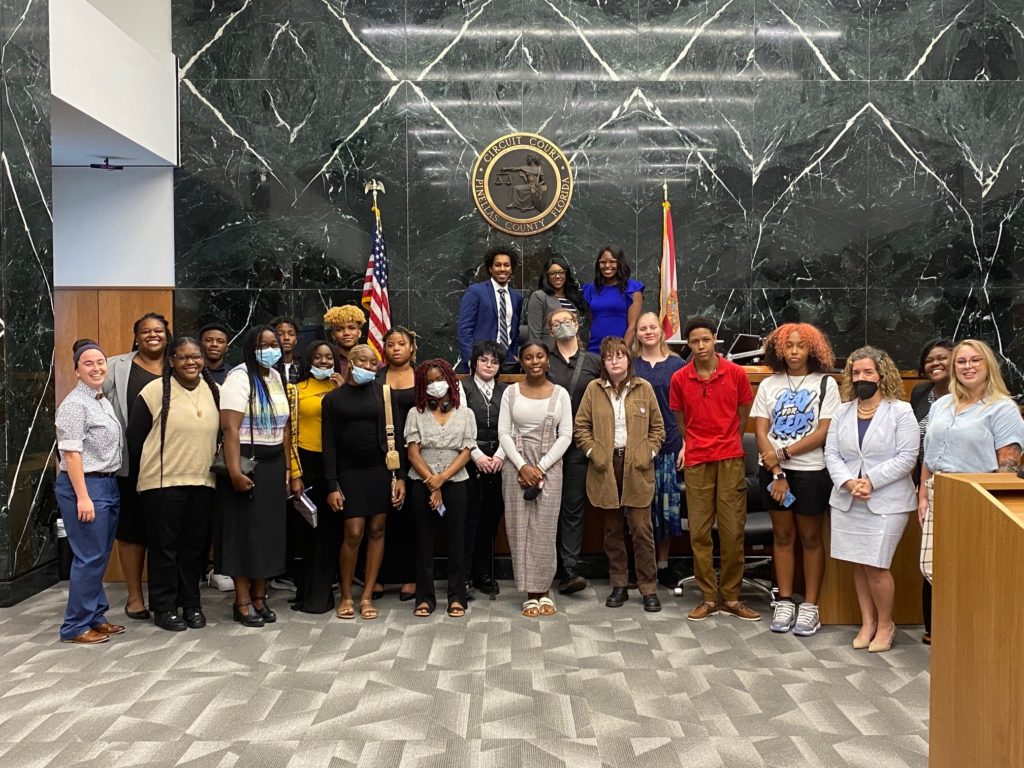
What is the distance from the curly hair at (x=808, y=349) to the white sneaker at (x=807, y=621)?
1347 mm

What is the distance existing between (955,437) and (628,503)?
1.90 metres

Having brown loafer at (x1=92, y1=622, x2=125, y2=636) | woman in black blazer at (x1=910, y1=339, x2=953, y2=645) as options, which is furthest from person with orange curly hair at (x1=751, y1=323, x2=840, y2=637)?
brown loafer at (x1=92, y1=622, x2=125, y2=636)

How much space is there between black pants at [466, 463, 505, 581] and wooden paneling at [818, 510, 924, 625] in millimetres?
2018

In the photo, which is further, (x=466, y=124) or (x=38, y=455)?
(x=466, y=124)

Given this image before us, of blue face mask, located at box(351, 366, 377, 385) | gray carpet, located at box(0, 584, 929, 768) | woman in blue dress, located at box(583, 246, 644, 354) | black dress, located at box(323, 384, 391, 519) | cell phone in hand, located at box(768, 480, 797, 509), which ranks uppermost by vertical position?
woman in blue dress, located at box(583, 246, 644, 354)

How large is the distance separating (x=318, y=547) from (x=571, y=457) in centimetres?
167

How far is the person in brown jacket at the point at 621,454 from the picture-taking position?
18.8 feet

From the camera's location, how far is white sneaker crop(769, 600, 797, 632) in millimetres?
5258

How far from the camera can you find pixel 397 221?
30.6 feet

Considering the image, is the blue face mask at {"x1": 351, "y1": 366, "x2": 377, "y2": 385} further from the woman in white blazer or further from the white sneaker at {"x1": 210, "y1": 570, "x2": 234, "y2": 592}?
the woman in white blazer

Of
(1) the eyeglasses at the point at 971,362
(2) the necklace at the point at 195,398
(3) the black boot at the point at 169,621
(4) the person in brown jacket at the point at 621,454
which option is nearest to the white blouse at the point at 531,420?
(4) the person in brown jacket at the point at 621,454

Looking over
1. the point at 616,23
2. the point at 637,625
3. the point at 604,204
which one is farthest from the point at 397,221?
the point at 637,625

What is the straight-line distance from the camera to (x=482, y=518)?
6.13 m

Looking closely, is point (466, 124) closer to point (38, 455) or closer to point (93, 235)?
point (93, 235)
